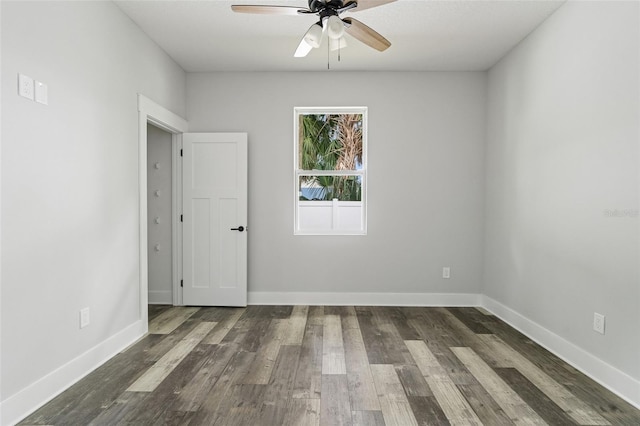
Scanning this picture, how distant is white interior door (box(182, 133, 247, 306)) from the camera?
465 cm

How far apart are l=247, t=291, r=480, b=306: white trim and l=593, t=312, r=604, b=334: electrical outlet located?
6.64 ft

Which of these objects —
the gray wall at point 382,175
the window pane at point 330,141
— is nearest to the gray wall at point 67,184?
the gray wall at point 382,175

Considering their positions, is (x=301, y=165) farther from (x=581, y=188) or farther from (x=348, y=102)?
(x=581, y=188)

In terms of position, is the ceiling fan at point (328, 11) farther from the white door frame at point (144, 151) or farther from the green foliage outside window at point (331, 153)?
the green foliage outside window at point (331, 153)

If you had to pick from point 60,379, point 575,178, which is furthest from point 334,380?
point 575,178

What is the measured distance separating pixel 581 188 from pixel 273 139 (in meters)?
3.11

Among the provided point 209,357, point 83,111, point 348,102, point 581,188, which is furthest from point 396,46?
point 209,357

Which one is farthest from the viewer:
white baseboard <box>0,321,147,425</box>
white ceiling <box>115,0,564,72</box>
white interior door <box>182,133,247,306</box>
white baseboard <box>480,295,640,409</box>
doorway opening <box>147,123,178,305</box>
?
doorway opening <box>147,123,178,305</box>

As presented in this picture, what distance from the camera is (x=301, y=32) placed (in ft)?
12.2

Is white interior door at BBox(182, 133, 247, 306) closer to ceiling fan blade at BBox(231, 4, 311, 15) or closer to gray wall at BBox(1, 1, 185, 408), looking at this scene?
gray wall at BBox(1, 1, 185, 408)

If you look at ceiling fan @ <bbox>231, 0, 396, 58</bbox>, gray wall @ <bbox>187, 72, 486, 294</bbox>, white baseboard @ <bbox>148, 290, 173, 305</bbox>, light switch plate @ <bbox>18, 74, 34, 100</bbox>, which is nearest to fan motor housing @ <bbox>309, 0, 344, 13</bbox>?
ceiling fan @ <bbox>231, 0, 396, 58</bbox>

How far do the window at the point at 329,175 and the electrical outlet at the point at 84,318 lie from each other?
2.50 m

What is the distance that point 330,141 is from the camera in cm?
493

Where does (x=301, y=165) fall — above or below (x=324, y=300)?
above
